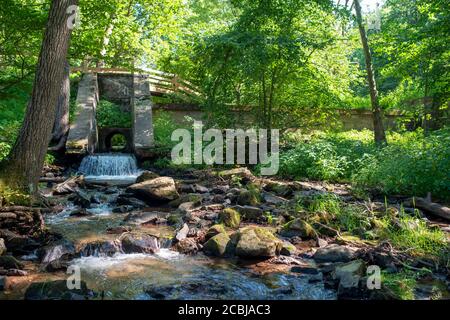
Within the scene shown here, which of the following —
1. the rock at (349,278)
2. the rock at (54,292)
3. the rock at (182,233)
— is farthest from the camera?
the rock at (182,233)

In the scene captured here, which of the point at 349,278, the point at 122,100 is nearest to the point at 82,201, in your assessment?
the point at 349,278

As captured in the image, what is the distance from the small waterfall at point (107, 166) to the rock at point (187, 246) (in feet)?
27.1

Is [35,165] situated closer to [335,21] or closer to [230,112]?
[230,112]

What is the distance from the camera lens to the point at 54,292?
3998 mm

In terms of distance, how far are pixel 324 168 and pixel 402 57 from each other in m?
4.59

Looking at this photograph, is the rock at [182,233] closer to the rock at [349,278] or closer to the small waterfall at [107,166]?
the rock at [349,278]

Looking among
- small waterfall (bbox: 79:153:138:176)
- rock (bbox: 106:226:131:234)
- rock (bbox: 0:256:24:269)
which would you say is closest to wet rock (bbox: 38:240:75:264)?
rock (bbox: 0:256:24:269)

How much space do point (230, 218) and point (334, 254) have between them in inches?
85.8

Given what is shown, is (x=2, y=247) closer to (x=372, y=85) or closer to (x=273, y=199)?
(x=273, y=199)

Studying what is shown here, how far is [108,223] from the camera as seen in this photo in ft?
24.3

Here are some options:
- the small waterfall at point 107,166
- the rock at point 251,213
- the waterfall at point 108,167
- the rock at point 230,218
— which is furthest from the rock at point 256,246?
the small waterfall at point 107,166

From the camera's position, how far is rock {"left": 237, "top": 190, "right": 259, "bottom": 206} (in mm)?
8461

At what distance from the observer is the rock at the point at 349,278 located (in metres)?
4.27

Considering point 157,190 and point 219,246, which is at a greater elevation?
point 157,190
